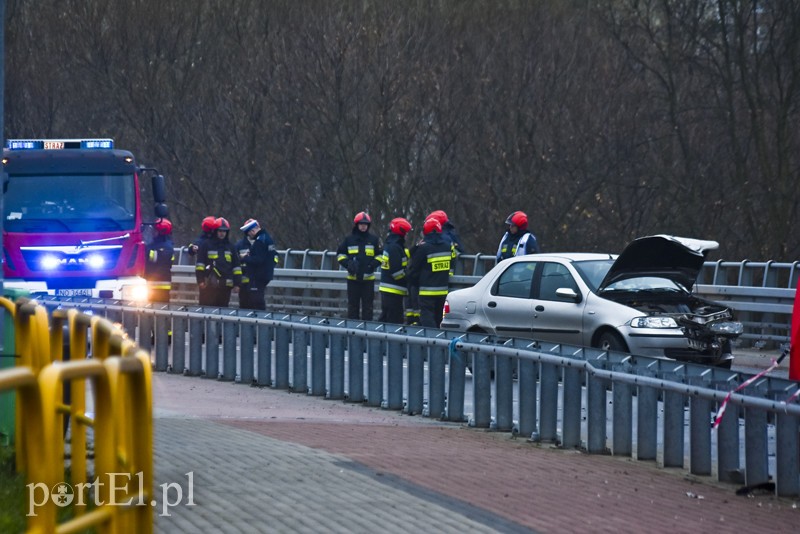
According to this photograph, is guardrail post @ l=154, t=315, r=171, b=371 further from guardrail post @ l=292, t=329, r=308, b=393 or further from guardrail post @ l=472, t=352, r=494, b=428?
guardrail post @ l=472, t=352, r=494, b=428

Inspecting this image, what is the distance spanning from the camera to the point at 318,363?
51.8ft

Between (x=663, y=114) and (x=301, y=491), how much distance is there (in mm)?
28131

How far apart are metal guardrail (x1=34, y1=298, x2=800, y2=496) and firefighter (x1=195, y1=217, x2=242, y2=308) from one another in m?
3.72

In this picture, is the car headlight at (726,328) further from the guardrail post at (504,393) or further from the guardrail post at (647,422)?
the guardrail post at (647,422)

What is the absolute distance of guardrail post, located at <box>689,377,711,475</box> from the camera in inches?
403

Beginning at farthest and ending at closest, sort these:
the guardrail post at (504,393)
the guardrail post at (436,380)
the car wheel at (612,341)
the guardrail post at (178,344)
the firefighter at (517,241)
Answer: the firefighter at (517,241)
the guardrail post at (178,344)
the car wheel at (612,341)
the guardrail post at (436,380)
the guardrail post at (504,393)

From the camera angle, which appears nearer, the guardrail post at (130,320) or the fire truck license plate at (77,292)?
the guardrail post at (130,320)

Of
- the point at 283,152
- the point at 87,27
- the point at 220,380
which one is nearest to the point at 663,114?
the point at 283,152

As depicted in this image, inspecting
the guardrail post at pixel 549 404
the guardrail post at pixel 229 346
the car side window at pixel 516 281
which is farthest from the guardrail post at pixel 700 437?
the guardrail post at pixel 229 346

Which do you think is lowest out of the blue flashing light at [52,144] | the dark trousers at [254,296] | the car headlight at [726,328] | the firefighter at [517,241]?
the car headlight at [726,328]

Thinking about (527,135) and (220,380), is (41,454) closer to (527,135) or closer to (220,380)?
(220,380)

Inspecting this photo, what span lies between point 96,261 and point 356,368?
7209 mm

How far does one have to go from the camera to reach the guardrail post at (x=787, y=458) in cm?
938

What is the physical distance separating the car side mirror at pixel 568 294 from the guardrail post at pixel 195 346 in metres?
4.14
